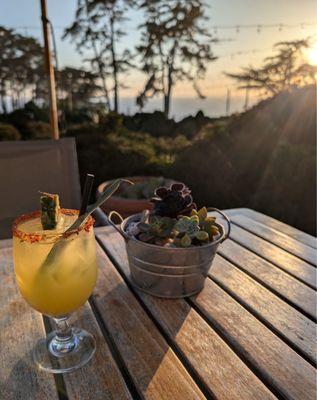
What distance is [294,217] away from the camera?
3.82 metres

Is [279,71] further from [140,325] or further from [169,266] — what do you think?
[140,325]

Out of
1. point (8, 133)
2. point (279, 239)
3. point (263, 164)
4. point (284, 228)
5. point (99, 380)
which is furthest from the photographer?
point (8, 133)

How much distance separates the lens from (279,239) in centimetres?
125

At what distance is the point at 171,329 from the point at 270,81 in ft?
33.2

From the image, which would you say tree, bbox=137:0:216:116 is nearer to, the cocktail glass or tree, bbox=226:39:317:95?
tree, bbox=226:39:317:95

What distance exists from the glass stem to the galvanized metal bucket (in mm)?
219

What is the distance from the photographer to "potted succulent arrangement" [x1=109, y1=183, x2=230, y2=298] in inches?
31.4

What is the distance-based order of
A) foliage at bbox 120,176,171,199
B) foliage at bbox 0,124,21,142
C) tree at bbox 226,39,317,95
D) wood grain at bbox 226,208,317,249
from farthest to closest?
1. foliage at bbox 0,124,21,142
2. tree at bbox 226,39,317,95
3. foliage at bbox 120,176,171,199
4. wood grain at bbox 226,208,317,249

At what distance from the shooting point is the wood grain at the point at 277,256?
99 cm

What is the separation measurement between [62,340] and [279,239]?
835 mm

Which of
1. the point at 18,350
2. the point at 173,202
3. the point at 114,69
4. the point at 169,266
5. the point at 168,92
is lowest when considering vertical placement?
the point at 18,350

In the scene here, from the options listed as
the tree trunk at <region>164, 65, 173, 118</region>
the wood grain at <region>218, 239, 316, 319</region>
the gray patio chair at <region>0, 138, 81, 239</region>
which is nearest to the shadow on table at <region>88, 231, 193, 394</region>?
the wood grain at <region>218, 239, 316, 319</region>

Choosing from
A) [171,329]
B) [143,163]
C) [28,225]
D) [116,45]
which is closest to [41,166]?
[28,225]

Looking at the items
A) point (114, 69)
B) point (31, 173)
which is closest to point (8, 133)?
point (114, 69)
